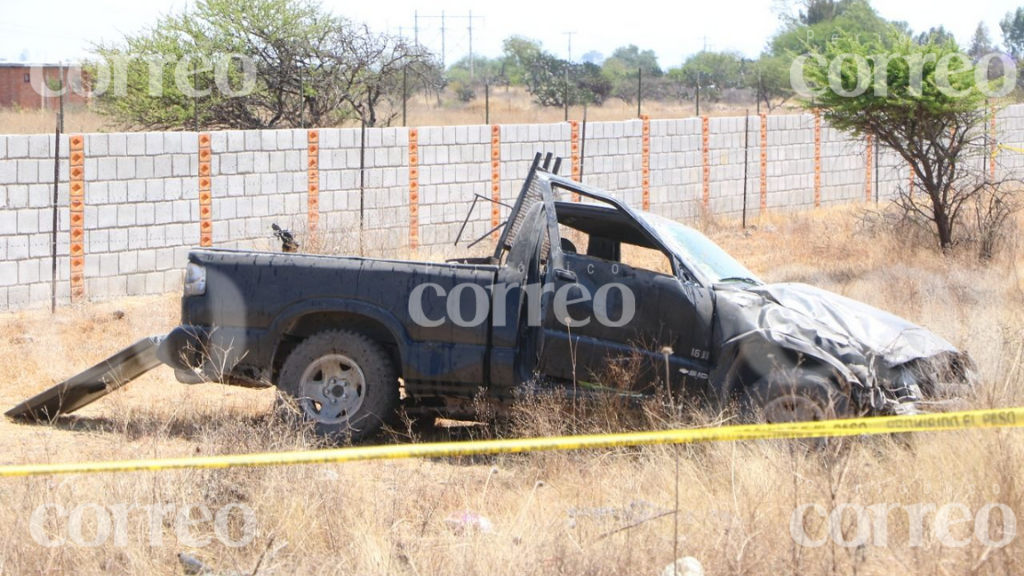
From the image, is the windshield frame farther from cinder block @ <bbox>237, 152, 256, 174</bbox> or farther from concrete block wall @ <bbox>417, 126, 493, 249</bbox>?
concrete block wall @ <bbox>417, 126, 493, 249</bbox>

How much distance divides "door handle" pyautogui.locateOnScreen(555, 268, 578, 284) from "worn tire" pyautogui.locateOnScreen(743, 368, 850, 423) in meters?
1.29

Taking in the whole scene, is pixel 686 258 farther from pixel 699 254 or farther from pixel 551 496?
pixel 551 496

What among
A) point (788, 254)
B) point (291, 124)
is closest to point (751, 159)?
point (788, 254)

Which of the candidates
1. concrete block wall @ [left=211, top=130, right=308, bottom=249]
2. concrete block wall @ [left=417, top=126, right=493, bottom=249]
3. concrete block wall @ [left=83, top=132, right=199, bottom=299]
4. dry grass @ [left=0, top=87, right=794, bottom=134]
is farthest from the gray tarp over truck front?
dry grass @ [left=0, top=87, right=794, bottom=134]

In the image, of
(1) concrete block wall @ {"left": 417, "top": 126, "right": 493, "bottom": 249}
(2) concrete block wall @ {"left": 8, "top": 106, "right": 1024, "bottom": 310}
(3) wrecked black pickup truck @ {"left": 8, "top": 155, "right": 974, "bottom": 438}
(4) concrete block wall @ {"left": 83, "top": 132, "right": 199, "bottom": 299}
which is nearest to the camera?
(3) wrecked black pickup truck @ {"left": 8, "top": 155, "right": 974, "bottom": 438}

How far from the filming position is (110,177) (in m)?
13.8

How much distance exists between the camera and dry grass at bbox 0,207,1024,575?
4.59m

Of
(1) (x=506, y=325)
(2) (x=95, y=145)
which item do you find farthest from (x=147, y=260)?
(1) (x=506, y=325)

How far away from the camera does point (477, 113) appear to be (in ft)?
148

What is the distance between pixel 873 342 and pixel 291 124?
64.7 ft

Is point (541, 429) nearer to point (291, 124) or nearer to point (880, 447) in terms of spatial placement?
point (880, 447)

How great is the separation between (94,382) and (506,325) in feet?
9.86

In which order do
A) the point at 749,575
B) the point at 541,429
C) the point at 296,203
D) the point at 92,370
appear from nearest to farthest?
the point at 749,575 < the point at 541,429 < the point at 92,370 < the point at 296,203

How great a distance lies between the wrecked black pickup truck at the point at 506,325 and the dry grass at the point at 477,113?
66.2 ft
